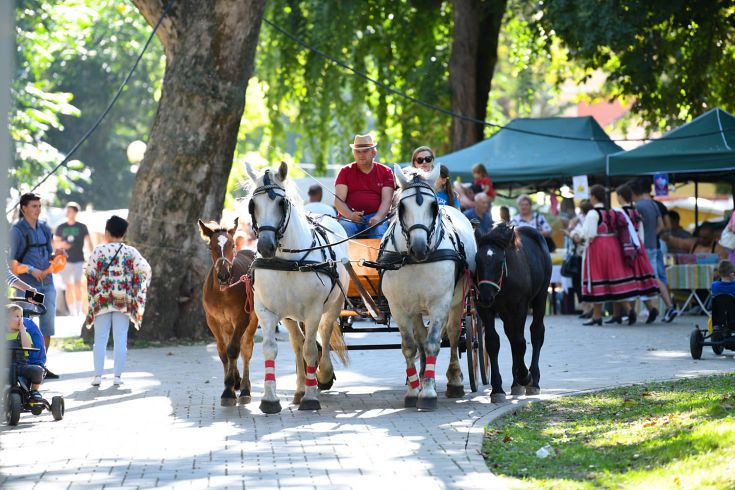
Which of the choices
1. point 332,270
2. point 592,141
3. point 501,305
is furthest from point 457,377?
point 592,141

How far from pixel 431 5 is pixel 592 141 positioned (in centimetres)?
749

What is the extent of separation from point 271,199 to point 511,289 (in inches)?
102

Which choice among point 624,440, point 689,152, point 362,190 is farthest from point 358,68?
point 624,440

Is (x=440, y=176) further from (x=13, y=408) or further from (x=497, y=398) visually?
(x=13, y=408)

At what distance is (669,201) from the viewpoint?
36.9 m

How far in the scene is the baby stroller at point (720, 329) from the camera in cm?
1561

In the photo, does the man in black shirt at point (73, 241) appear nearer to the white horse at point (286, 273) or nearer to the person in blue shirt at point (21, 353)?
the person in blue shirt at point (21, 353)

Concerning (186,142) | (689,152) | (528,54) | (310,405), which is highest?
(528,54)

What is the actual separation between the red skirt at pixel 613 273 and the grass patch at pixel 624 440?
29.7 feet

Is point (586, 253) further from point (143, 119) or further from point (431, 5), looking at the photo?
point (143, 119)

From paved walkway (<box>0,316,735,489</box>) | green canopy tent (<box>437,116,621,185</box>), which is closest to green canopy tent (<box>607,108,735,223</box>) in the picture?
green canopy tent (<box>437,116,621,185</box>)

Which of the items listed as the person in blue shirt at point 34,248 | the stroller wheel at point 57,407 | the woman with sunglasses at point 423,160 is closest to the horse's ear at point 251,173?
the woman with sunglasses at point 423,160

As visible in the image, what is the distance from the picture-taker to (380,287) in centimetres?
1248

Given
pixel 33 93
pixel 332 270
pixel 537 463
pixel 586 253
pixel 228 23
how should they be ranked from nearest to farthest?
pixel 537 463 < pixel 332 270 < pixel 228 23 < pixel 586 253 < pixel 33 93
